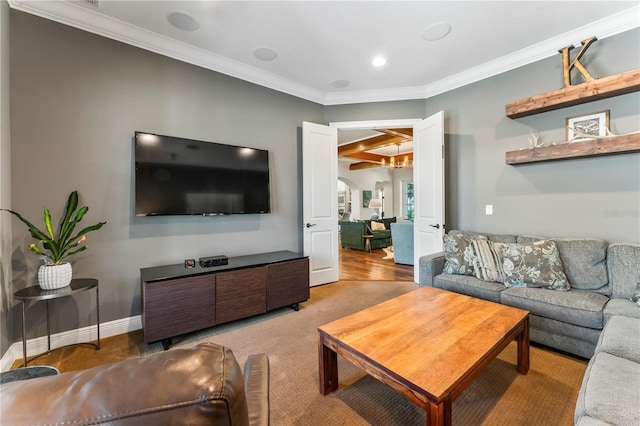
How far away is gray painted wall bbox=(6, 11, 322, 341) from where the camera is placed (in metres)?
2.20

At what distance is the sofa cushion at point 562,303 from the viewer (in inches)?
77.2

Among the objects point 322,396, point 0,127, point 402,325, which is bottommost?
point 322,396

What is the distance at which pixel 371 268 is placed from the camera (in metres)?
5.06

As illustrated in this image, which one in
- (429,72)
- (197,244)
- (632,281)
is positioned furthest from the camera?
(429,72)

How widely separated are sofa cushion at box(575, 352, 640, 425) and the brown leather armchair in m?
1.33

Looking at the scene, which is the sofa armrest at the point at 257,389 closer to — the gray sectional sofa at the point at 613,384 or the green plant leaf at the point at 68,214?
the gray sectional sofa at the point at 613,384

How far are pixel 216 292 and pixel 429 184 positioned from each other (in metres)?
2.92

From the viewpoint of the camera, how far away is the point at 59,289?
203 cm

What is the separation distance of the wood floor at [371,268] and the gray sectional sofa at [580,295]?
1877mm

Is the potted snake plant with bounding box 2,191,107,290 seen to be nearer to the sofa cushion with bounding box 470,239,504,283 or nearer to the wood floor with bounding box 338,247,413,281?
the wood floor with bounding box 338,247,413,281

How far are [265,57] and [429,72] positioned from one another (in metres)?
2.06

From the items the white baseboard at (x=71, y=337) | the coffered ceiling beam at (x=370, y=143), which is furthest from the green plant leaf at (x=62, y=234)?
the coffered ceiling beam at (x=370, y=143)

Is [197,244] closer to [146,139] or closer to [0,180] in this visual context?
[146,139]

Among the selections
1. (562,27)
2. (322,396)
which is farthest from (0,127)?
(562,27)
